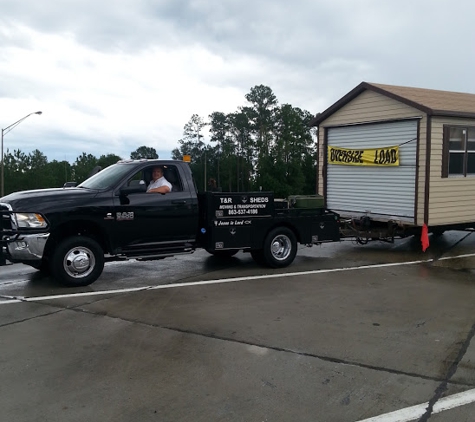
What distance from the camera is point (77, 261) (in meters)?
8.19

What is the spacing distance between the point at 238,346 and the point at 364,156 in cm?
872

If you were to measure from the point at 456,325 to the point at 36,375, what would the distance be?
4907mm

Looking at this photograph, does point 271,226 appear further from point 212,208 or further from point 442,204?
point 442,204

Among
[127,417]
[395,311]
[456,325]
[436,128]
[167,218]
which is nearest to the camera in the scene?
[127,417]

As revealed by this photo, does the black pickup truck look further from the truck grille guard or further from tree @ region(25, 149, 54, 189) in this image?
tree @ region(25, 149, 54, 189)

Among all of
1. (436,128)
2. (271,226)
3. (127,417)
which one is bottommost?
(127,417)

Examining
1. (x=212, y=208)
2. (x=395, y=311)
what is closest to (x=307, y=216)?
(x=212, y=208)

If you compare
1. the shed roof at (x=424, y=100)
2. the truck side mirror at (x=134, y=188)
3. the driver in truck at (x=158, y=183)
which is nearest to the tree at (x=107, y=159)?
the shed roof at (x=424, y=100)

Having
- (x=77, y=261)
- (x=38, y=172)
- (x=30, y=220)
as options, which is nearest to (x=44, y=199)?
(x=30, y=220)

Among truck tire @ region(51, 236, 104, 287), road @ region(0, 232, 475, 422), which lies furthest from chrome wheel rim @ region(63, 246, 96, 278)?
road @ region(0, 232, 475, 422)

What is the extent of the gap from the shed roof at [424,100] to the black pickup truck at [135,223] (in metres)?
3.59

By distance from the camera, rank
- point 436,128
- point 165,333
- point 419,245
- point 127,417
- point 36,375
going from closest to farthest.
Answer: point 127,417
point 36,375
point 165,333
point 436,128
point 419,245

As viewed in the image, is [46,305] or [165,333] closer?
[165,333]

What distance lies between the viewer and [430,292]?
8367 millimetres
